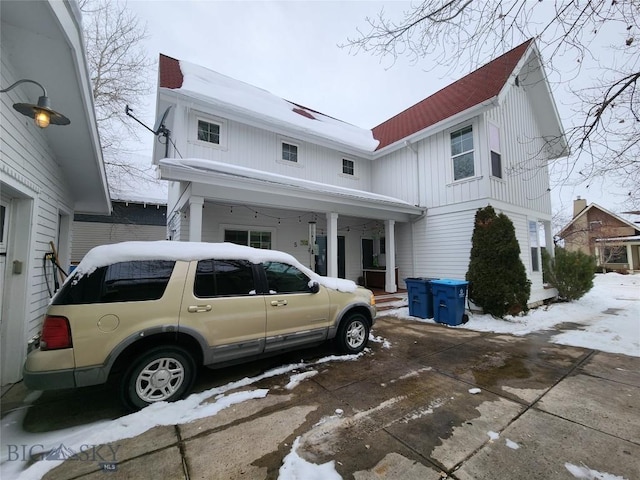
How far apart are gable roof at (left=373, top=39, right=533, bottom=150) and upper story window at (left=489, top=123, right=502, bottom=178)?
3.73 ft

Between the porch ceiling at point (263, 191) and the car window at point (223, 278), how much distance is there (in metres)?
3.21

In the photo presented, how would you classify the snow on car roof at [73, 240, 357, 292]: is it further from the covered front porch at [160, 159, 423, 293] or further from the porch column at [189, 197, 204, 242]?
the covered front porch at [160, 159, 423, 293]

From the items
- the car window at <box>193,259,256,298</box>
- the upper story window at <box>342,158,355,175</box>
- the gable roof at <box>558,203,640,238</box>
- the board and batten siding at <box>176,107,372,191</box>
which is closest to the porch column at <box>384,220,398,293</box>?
the board and batten siding at <box>176,107,372,191</box>

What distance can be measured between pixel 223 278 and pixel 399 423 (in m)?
2.57

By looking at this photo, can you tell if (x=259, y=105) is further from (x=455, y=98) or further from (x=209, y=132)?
(x=455, y=98)

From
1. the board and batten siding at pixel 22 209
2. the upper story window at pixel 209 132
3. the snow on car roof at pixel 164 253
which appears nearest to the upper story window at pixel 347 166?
the upper story window at pixel 209 132

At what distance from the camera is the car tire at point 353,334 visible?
14.9ft

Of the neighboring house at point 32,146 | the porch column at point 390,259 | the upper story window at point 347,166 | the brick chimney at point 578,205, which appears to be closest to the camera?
the neighboring house at point 32,146

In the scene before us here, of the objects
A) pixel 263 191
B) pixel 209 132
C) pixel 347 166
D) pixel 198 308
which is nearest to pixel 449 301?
pixel 263 191

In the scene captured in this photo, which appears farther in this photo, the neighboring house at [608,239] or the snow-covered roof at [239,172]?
the neighboring house at [608,239]

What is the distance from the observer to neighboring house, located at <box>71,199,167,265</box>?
14.5m

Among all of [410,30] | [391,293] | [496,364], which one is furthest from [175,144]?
[496,364]

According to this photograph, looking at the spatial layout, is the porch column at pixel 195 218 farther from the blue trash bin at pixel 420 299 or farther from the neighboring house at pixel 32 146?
the blue trash bin at pixel 420 299

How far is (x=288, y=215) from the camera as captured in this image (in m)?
10.1
